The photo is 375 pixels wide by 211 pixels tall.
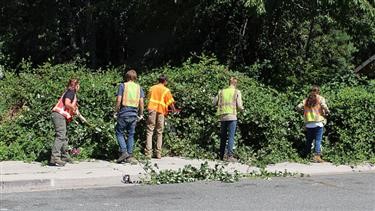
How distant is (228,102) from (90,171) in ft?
10.0

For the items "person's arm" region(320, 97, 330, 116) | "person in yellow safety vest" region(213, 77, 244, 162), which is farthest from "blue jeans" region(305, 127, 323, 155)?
"person in yellow safety vest" region(213, 77, 244, 162)

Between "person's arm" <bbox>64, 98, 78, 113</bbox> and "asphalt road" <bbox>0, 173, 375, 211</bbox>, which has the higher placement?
"person's arm" <bbox>64, 98, 78, 113</bbox>

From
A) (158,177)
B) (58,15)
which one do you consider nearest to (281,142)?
(158,177)

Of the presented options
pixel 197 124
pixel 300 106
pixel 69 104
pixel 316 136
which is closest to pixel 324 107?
pixel 300 106

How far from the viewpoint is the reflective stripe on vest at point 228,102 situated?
11.8 meters

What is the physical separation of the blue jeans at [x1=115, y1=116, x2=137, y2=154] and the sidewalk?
0.37 metres

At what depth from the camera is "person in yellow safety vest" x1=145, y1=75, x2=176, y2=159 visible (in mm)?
11836

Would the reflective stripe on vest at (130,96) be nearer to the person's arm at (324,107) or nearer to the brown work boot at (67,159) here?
the brown work boot at (67,159)

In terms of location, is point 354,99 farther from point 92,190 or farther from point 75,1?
point 75,1

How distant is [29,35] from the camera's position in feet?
71.5

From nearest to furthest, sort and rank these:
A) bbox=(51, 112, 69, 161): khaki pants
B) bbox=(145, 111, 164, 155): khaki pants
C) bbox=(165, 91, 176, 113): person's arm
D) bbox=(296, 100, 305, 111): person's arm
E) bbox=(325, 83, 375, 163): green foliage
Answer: bbox=(51, 112, 69, 161): khaki pants, bbox=(145, 111, 164, 155): khaki pants, bbox=(165, 91, 176, 113): person's arm, bbox=(296, 100, 305, 111): person's arm, bbox=(325, 83, 375, 163): green foliage

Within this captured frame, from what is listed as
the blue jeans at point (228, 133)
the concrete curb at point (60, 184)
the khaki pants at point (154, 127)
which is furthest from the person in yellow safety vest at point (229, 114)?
the concrete curb at point (60, 184)

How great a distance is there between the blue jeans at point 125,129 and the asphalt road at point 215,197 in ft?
5.23

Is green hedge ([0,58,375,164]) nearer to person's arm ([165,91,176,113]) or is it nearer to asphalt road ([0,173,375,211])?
person's arm ([165,91,176,113])
